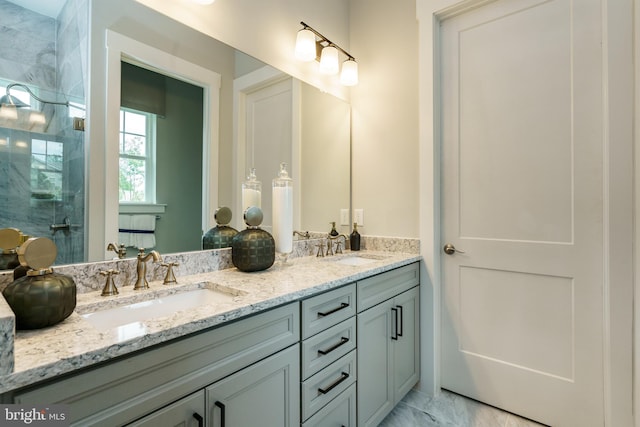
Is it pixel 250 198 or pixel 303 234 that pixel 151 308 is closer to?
pixel 250 198

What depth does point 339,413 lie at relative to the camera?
1.32m

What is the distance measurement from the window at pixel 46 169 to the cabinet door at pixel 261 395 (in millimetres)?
796

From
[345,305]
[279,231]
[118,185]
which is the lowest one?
[345,305]

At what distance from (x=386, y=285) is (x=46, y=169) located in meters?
1.47

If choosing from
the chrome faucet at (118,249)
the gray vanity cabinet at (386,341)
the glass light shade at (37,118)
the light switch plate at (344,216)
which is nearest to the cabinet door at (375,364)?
the gray vanity cabinet at (386,341)

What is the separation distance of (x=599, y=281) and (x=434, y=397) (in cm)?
109

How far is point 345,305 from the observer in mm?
1367

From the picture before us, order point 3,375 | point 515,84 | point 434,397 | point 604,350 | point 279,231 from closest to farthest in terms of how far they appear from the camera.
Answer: point 3,375 < point 604,350 < point 279,231 < point 515,84 < point 434,397

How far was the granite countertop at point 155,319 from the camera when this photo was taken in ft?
2.02

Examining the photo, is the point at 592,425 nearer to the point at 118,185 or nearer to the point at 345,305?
the point at 345,305

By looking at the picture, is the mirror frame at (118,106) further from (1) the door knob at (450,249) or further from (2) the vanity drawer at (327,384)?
(1) the door knob at (450,249)

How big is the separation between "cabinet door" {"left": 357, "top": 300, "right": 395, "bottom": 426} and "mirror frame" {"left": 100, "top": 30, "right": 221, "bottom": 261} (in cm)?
90

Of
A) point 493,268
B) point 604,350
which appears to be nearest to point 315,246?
point 493,268

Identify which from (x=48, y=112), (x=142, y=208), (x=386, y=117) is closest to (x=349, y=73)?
(x=386, y=117)
